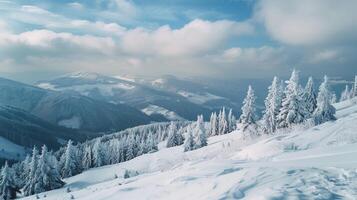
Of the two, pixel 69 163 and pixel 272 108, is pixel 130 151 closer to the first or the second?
pixel 69 163

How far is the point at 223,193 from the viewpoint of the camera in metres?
14.8

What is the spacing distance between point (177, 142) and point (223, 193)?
9640 centimetres

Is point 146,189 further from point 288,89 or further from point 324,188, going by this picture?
point 288,89

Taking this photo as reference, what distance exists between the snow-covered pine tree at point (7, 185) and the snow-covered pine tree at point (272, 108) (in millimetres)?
43421

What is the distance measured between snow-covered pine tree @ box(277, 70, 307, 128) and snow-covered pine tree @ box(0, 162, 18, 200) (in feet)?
147

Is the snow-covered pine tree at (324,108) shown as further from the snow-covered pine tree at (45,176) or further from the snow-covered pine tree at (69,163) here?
the snow-covered pine tree at (69,163)

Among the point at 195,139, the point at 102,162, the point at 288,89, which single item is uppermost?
the point at 288,89

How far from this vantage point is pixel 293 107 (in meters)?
57.4

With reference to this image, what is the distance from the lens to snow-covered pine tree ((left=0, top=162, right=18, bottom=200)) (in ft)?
201

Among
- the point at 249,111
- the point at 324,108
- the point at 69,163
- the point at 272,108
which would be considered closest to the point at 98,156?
the point at 69,163

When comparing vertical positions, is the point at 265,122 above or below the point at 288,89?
below

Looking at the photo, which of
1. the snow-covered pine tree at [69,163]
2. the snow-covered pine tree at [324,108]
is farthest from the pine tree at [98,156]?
the snow-covered pine tree at [324,108]

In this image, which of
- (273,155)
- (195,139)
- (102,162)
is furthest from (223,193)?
(102,162)

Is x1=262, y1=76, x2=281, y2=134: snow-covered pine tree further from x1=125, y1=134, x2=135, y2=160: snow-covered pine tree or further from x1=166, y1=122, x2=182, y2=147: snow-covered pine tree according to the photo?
x1=125, y1=134, x2=135, y2=160: snow-covered pine tree
